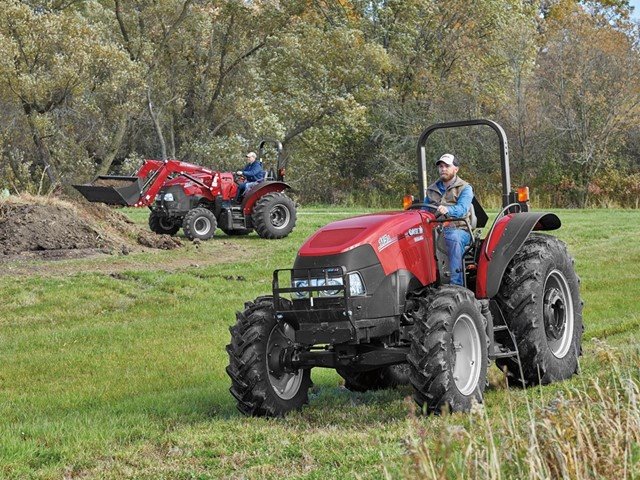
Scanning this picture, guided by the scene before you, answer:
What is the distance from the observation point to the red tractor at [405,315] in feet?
27.8

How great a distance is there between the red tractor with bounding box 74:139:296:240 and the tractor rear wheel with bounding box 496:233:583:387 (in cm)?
1496

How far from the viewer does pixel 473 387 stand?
8648 mm

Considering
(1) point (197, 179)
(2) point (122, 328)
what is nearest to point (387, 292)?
(2) point (122, 328)

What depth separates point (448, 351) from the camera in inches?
327

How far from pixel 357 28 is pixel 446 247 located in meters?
35.7

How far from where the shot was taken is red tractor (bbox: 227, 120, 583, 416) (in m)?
8.48

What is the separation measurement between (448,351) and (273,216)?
1727cm

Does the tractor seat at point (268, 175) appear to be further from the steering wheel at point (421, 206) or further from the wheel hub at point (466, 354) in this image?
the wheel hub at point (466, 354)

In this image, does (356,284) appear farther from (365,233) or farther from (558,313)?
(558,313)

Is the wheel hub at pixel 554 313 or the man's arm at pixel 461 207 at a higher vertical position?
the man's arm at pixel 461 207

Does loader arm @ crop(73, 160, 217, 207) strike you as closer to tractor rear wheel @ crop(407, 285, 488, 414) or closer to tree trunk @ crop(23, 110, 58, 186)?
tree trunk @ crop(23, 110, 58, 186)

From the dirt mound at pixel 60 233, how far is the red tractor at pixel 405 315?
12.6m

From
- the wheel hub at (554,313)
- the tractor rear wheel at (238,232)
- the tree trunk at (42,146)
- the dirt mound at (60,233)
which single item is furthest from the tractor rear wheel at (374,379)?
the tree trunk at (42,146)

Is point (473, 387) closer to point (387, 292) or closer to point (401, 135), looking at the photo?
point (387, 292)
